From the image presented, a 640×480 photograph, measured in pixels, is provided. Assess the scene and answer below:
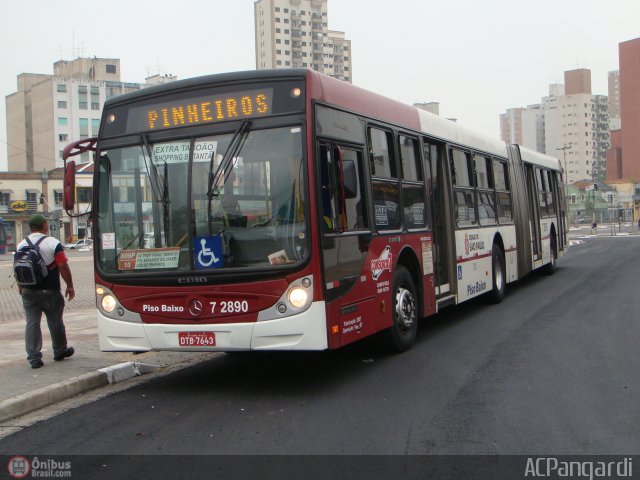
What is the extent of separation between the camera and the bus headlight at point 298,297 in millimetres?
6281

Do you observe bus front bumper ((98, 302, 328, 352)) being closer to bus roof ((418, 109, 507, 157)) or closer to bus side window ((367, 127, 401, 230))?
bus side window ((367, 127, 401, 230))

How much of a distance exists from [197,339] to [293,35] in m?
139

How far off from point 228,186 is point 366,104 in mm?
2179

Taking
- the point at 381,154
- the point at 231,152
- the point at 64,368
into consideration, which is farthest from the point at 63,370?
the point at 381,154

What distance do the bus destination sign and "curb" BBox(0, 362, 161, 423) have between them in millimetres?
2643

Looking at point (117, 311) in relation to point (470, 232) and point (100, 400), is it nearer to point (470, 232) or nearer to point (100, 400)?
point (100, 400)

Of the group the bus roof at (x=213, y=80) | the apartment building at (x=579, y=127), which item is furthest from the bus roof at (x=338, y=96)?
the apartment building at (x=579, y=127)

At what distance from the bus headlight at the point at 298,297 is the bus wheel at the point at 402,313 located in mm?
1919

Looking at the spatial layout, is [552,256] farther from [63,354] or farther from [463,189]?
[63,354]

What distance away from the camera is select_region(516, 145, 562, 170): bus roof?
1551cm
